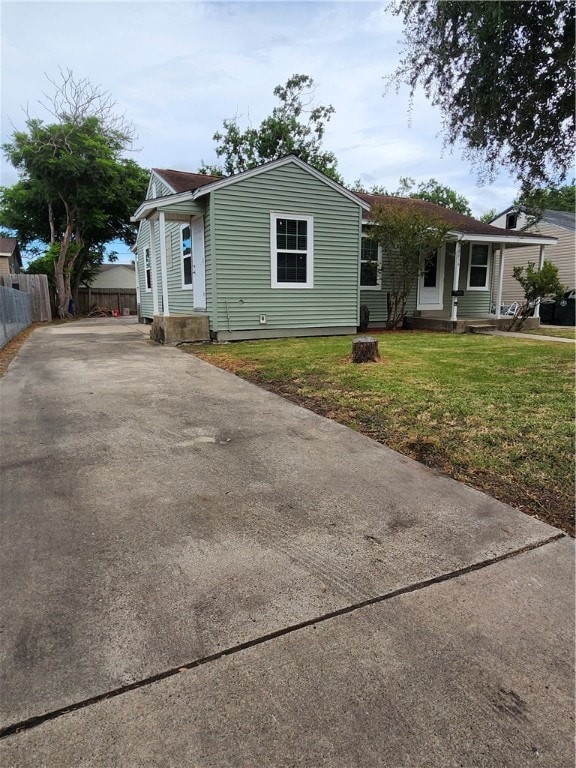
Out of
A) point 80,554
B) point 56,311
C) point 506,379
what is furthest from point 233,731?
point 56,311

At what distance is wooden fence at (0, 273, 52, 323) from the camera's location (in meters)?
18.3

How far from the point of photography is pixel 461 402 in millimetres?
4766

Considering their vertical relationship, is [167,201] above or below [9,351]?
above

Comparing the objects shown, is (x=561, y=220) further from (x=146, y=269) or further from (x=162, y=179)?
(x=146, y=269)

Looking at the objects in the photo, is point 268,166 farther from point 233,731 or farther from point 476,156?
point 233,731

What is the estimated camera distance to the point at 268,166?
34.1 ft

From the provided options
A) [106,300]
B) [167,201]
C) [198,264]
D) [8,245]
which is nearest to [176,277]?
[198,264]

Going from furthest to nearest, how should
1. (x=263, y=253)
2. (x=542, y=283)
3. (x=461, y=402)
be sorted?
(x=542, y=283)
(x=263, y=253)
(x=461, y=402)

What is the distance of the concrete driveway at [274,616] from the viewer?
4.26 feet

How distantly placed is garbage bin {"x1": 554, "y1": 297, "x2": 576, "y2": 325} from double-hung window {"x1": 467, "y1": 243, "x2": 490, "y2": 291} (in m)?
3.51

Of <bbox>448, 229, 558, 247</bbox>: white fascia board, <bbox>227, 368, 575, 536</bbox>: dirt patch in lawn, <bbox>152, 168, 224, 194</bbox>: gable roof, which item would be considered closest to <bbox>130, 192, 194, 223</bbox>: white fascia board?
<bbox>152, 168, 224, 194</bbox>: gable roof

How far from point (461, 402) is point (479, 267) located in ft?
38.3

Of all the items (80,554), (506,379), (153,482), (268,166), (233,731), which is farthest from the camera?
(268,166)

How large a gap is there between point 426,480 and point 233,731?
2.11 metres
